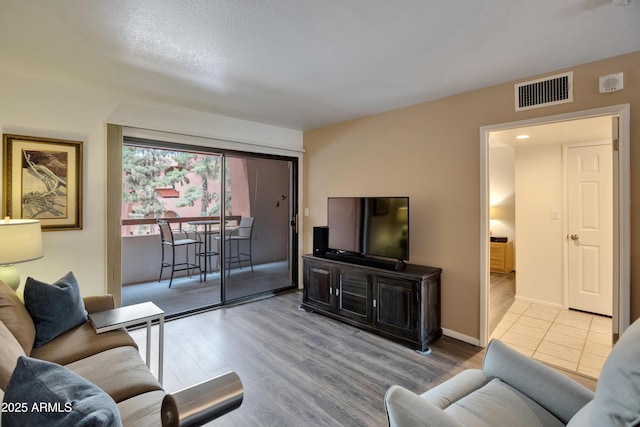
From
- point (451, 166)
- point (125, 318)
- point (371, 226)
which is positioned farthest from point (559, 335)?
point (125, 318)

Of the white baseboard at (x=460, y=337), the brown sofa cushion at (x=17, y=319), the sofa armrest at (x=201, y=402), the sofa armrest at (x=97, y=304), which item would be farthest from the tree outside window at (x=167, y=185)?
the sofa armrest at (x=201, y=402)

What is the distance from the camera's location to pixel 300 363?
2639 mm

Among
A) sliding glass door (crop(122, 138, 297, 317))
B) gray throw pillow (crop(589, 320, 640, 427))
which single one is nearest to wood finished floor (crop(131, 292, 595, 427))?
sliding glass door (crop(122, 138, 297, 317))

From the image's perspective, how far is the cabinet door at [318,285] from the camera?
371cm

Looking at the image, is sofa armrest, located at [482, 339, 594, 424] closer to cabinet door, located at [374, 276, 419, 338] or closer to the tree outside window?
cabinet door, located at [374, 276, 419, 338]

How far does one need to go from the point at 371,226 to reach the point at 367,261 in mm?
391

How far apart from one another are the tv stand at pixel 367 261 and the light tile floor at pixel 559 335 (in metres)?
1.27

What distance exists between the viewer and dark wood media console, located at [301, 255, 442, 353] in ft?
9.59

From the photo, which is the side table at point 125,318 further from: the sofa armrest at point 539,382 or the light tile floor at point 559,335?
the light tile floor at point 559,335

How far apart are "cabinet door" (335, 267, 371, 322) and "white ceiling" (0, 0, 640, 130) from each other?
193cm

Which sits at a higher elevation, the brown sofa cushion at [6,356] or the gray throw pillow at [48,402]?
the gray throw pillow at [48,402]

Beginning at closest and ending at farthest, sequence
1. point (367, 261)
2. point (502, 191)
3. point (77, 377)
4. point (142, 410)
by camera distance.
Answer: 1. point (77, 377)
2. point (142, 410)
3. point (367, 261)
4. point (502, 191)

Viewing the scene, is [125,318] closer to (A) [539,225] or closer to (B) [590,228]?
(A) [539,225]

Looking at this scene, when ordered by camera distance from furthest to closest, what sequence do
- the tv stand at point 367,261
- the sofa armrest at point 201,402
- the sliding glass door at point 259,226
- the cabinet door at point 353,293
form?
1. the sliding glass door at point 259,226
2. the cabinet door at point 353,293
3. the tv stand at point 367,261
4. the sofa armrest at point 201,402
